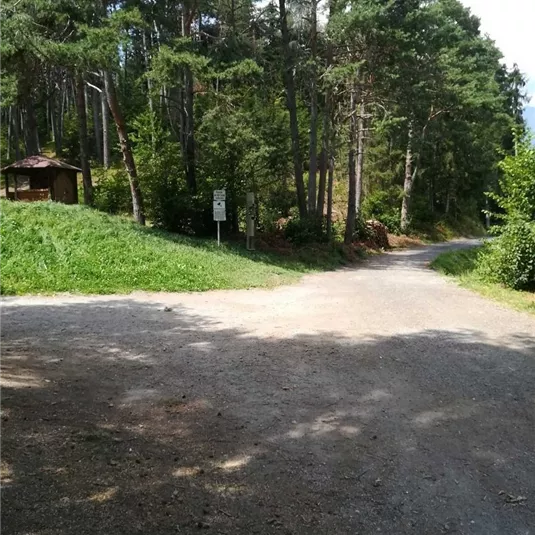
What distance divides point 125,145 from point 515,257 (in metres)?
13.3

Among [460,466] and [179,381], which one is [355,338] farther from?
[460,466]

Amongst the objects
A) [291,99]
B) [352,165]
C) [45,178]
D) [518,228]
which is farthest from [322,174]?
[45,178]

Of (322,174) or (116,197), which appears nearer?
(116,197)

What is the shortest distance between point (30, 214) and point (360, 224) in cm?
1720

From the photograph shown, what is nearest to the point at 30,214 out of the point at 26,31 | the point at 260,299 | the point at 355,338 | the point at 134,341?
the point at 26,31

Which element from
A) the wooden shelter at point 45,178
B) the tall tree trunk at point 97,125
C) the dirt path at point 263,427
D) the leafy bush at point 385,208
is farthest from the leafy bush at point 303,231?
the tall tree trunk at point 97,125

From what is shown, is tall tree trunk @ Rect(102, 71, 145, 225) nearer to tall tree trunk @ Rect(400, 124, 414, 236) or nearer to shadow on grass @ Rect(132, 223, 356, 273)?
shadow on grass @ Rect(132, 223, 356, 273)

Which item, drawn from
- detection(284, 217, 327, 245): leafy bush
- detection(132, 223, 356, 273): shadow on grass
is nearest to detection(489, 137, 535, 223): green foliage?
detection(132, 223, 356, 273): shadow on grass

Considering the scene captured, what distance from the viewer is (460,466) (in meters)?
3.65

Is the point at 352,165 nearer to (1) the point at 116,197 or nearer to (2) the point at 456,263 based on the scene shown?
(2) the point at 456,263

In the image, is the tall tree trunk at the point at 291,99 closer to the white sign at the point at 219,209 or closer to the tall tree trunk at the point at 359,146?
the tall tree trunk at the point at 359,146

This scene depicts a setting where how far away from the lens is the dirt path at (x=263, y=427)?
9.80 feet

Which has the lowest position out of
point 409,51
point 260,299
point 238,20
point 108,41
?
point 260,299

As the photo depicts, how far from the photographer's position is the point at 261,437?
13.2 feet
